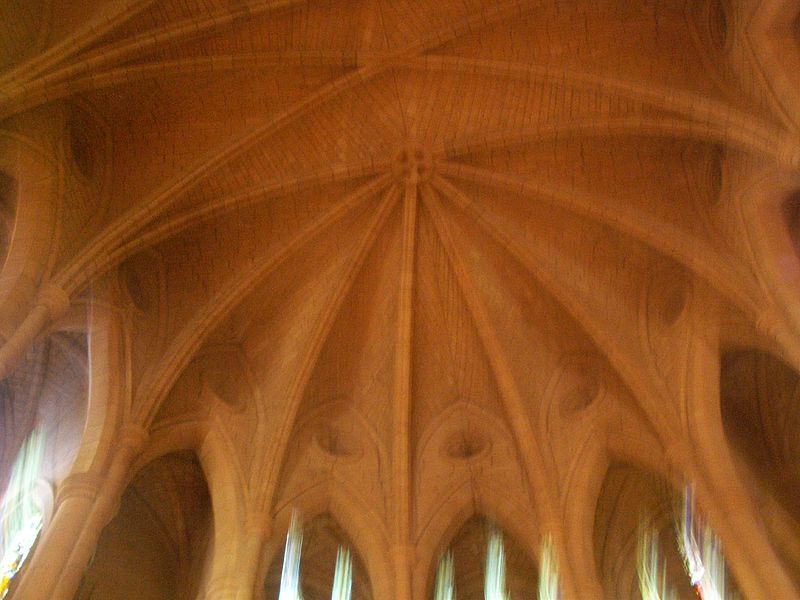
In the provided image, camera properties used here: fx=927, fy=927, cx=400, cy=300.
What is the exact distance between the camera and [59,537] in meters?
12.2

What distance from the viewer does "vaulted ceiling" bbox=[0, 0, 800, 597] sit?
13805 mm

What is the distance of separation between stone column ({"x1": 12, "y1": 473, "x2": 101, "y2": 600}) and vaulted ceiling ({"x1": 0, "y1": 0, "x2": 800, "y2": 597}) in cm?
70

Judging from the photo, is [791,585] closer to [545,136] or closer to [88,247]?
[545,136]

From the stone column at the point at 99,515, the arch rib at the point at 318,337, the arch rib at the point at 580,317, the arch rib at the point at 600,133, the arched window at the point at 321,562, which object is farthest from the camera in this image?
the arch rib at the point at 318,337

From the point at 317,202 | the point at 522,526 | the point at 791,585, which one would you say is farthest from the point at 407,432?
the point at 791,585

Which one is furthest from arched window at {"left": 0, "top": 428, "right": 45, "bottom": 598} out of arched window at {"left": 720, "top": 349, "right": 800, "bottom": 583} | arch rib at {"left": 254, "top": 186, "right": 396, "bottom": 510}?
arched window at {"left": 720, "top": 349, "right": 800, "bottom": 583}

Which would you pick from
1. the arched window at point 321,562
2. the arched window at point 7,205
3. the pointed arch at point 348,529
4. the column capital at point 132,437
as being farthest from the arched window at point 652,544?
the arched window at point 7,205

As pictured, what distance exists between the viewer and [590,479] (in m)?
14.9

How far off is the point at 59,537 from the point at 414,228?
316 inches

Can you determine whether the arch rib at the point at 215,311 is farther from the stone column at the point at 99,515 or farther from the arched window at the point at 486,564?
the arched window at the point at 486,564

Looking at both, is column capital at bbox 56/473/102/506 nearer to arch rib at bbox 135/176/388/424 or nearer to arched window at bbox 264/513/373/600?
arch rib at bbox 135/176/388/424

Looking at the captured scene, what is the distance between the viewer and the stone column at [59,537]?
11.6m

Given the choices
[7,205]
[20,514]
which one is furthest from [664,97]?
[20,514]

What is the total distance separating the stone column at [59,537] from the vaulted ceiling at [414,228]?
0.70 meters
